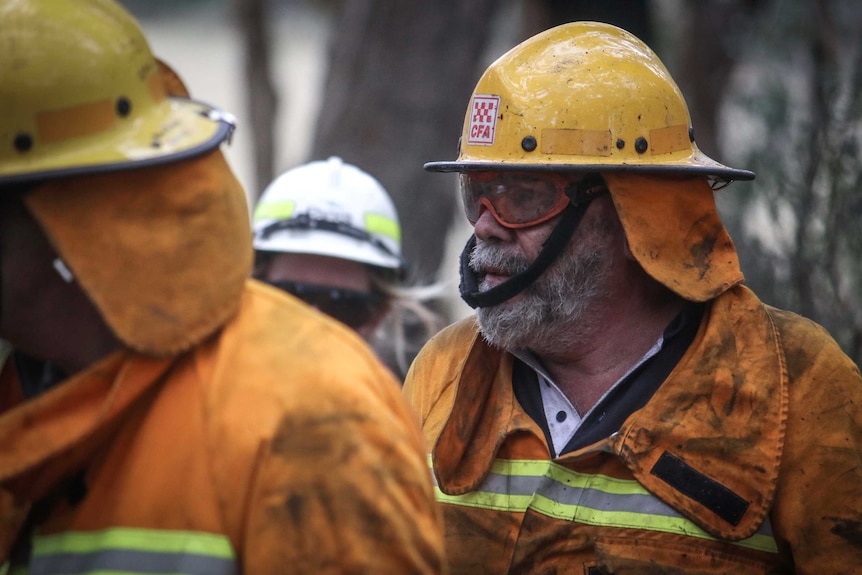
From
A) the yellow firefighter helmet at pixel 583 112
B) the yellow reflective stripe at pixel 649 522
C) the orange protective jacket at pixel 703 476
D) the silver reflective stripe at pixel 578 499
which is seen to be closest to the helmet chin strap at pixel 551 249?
the yellow firefighter helmet at pixel 583 112

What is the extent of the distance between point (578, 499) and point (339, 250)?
224 centimetres

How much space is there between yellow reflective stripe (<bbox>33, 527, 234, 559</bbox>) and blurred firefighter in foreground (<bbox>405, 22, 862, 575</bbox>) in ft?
4.28

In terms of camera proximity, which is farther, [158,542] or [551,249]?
[551,249]

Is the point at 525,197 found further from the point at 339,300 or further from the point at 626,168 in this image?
the point at 339,300

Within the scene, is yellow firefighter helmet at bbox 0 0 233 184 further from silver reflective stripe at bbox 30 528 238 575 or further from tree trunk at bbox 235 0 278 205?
tree trunk at bbox 235 0 278 205

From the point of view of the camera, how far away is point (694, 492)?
2.70 metres

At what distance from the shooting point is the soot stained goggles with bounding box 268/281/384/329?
462cm

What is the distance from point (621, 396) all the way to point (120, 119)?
1.69 meters

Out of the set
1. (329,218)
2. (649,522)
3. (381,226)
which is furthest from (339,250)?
(649,522)

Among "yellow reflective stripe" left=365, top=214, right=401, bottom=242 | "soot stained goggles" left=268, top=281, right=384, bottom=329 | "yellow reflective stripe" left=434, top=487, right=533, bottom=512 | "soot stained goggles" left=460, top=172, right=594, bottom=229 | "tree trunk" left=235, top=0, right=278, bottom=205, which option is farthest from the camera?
"tree trunk" left=235, top=0, right=278, bottom=205

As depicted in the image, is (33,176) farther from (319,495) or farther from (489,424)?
(489,424)

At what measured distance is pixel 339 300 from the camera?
4762 mm

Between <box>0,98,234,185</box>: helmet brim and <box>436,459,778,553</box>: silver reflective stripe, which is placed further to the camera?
<box>436,459,778,553</box>: silver reflective stripe

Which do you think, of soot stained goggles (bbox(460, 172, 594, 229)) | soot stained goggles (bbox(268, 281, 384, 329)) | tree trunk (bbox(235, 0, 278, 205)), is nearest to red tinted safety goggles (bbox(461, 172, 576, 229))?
soot stained goggles (bbox(460, 172, 594, 229))
